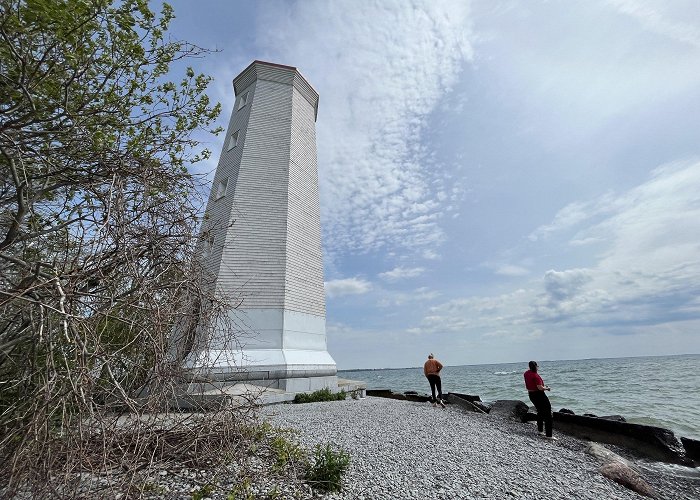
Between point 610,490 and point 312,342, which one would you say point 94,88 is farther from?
point 312,342

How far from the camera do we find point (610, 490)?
5375mm

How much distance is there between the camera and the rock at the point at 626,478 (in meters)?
5.61

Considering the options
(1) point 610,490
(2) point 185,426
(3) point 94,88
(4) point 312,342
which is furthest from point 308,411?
(3) point 94,88

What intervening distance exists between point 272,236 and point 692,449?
13218mm

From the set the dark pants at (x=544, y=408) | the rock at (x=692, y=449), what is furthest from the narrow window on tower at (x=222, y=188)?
the rock at (x=692, y=449)

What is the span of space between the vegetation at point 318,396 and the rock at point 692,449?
31.4 ft

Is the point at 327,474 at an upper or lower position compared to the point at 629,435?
upper

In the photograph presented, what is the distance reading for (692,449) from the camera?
335 inches

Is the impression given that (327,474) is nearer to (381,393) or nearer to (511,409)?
(511,409)

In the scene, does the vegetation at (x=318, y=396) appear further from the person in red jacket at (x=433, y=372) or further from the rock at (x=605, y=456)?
the rock at (x=605, y=456)

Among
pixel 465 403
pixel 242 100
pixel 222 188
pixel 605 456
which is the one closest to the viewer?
pixel 605 456

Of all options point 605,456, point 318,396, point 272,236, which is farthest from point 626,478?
point 272,236

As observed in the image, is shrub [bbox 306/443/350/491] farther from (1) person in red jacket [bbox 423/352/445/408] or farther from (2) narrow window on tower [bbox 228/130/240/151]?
(2) narrow window on tower [bbox 228/130/240/151]

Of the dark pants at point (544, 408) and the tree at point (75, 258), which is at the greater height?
the tree at point (75, 258)
